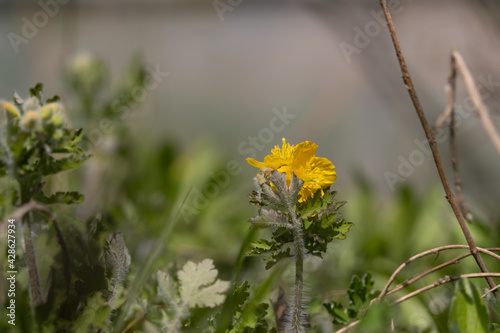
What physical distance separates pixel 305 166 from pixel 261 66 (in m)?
3.24

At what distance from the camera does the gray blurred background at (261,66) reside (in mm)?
3119

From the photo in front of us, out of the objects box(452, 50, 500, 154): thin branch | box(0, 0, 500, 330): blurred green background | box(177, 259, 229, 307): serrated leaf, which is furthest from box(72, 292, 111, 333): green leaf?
box(452, 50, 500, 154): thin branch

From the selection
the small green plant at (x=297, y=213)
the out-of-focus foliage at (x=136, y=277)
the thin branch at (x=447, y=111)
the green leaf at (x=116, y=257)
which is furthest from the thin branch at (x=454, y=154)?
the green leaf at (x=116, y=257)

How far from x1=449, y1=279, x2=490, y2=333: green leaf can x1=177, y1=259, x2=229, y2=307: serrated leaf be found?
0.34 meters

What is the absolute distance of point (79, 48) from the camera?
3711mm

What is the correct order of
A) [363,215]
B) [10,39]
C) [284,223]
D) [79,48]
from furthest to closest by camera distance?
[79,48] < [10,39] < [363,215] < [284,223]

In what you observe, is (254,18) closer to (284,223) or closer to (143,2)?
(143,2)

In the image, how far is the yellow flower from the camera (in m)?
0.72

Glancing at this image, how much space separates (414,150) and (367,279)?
2524 mm

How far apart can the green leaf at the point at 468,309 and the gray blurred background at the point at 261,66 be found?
2.20 m

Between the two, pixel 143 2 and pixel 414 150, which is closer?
pixel 414 150

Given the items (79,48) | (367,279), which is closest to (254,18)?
(79,48)

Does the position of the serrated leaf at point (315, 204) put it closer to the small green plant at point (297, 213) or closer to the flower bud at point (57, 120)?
the small green plant at point (297, 213)

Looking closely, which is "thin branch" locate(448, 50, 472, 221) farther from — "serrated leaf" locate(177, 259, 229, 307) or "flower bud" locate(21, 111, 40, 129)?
"flower bud" locate(21, 111, 40, 129)
